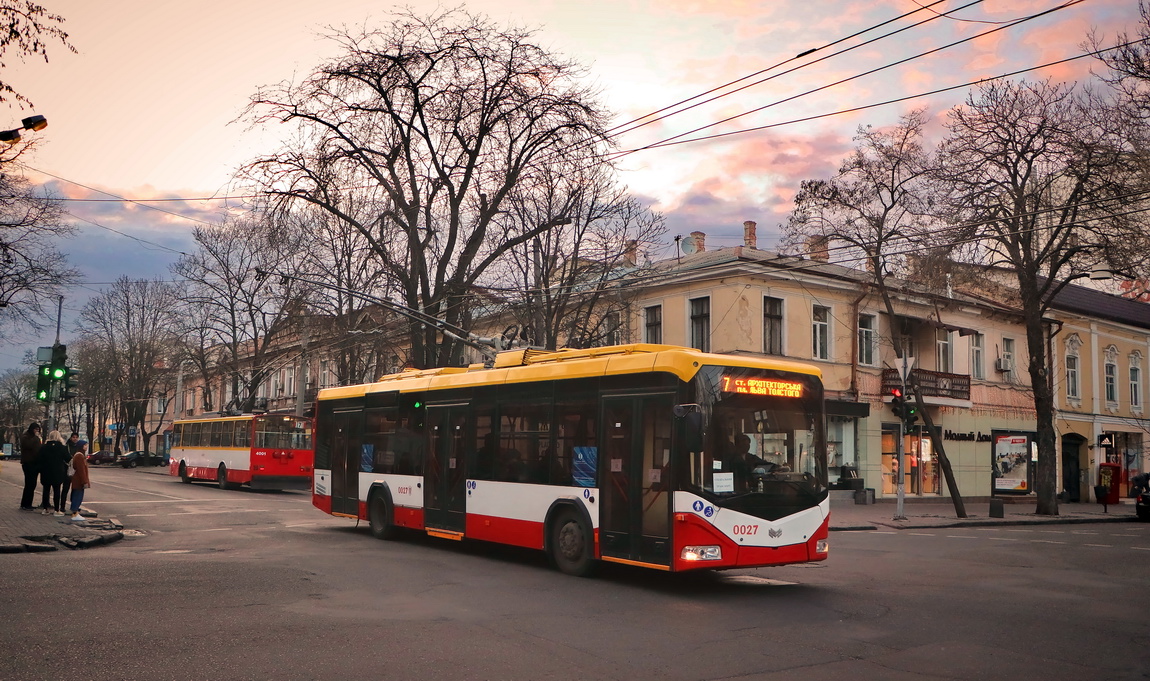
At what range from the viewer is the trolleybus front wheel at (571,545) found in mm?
12867

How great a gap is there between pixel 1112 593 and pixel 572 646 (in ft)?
26.5

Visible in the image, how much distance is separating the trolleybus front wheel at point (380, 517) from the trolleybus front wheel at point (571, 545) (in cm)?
515

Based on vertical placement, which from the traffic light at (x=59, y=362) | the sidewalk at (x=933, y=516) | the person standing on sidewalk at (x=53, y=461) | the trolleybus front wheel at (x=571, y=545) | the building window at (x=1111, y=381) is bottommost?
the sidewalk at (x=933, y=516)

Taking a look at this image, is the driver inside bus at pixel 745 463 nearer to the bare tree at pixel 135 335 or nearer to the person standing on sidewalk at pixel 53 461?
the person standing on sidewalk at pixel 53 461

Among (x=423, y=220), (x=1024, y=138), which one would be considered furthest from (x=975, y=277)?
(x=423, y=220)

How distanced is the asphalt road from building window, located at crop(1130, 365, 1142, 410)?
39564mm

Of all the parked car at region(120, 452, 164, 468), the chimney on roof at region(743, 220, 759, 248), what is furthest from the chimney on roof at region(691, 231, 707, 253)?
the parked car at region(120, 452, 164, 468)

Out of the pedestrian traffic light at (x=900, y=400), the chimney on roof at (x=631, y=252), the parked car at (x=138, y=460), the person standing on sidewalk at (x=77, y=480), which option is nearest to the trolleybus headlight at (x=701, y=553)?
the person standing on sidewalk at (x=77, y=480)

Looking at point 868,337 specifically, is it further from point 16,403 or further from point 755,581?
point 16,403

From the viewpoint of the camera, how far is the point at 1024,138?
28453mm

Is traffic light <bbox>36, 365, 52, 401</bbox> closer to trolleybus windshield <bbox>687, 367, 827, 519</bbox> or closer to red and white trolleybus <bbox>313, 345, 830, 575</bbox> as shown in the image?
red and white trolleybus <bbox>313, 345, 830, 575</bbox>

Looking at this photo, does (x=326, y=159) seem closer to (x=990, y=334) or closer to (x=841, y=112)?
(x=841, y=112)

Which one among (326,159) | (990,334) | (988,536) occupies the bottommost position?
(988,536)

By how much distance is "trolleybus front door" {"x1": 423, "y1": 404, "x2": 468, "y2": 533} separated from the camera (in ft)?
51.8
